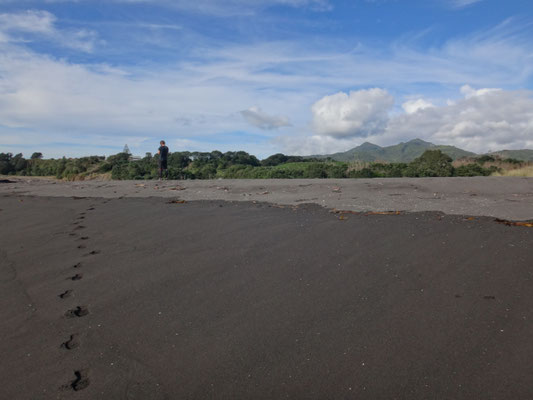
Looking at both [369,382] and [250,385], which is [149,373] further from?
[369,382]

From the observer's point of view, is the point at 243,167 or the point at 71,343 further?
the point at 243,167

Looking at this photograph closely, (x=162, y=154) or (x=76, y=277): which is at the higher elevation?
(x=162, y=154)

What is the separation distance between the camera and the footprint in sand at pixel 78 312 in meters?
2.99

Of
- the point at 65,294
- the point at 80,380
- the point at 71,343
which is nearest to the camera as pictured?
the point at 80,380

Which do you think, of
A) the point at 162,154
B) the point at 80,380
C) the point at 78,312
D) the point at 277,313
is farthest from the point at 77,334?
the point at 162,154

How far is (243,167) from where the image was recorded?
32.8 metres

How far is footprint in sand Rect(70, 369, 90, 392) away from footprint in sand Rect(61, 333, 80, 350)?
314 mm

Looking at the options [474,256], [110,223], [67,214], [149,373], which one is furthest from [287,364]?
[67,214]

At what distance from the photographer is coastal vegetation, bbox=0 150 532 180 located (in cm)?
1923

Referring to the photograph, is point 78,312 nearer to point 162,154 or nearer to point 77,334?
point 77,334

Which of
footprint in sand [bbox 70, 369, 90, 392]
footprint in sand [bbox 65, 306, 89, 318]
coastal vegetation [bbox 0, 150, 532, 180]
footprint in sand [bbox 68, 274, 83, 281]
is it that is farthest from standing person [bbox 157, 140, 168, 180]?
footprint in sand [bbox 70, 369, 90, 392]

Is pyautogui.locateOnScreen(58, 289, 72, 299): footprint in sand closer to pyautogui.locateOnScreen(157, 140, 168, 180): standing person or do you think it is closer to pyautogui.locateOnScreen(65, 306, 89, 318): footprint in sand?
pyautogui.locateOnScreen(65, 306, 89, 318): footprint in sand

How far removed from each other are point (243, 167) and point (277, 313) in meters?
30.2

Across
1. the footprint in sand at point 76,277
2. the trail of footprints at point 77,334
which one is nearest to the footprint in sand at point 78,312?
the trail of footprints at point 77,334
